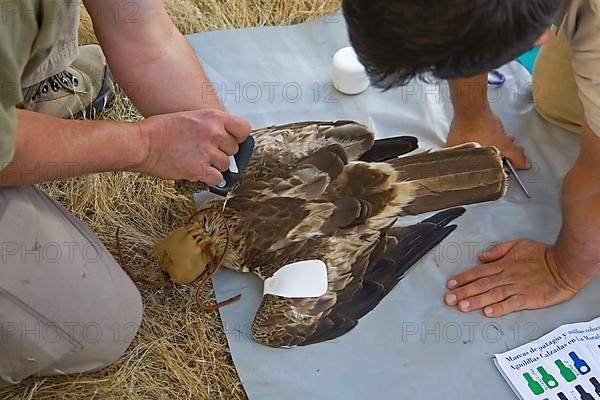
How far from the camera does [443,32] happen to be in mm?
1031

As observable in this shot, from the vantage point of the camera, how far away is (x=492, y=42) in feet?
3.45

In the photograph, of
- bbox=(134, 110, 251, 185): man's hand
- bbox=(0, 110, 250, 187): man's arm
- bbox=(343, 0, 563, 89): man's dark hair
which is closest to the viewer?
bbox=(343, 0, 563, 89): man's dark hair

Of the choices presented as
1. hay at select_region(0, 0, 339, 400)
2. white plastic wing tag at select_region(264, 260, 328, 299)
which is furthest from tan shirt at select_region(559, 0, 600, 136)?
hay at select_region(0, 0, 339, 400)

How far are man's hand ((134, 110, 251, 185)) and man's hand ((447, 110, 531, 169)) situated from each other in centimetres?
68

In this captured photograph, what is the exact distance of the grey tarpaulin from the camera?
1.53 m

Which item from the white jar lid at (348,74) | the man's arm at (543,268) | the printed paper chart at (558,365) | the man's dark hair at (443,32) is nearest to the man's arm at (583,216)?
the man's arm at (543,268)

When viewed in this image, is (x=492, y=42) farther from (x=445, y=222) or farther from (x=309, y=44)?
(x=309, y=44)

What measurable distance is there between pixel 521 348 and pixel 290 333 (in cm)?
50

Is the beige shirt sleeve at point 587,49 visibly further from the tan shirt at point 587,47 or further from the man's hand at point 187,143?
the man's hand at point 187,143

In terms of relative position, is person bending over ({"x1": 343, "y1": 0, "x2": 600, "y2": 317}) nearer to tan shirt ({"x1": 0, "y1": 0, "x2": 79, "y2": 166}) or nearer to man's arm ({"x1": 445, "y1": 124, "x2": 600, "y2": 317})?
man's arm ({"x1": 445, "y1": 124, "x2": 600, "y2": 317})

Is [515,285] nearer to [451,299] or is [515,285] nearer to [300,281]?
[451,299]

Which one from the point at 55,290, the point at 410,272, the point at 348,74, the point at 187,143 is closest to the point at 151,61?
the point at 187,143

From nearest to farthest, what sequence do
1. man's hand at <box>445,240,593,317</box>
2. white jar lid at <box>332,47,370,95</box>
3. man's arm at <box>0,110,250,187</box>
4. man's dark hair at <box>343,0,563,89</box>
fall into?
man's dark hair at <box>343,0,563,89</box> → man's arm at <box>0,110,250,187</box> → man's hand at <box>445,240,593,317</box> → white jar lid at <box>332,47,370,95</box>

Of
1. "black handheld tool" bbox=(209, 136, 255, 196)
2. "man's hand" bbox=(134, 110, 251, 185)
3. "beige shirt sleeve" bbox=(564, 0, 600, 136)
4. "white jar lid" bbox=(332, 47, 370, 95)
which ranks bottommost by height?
"white jar lid" bbox=(332, 47, 370, 95)
